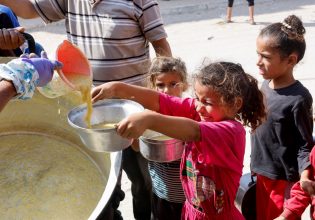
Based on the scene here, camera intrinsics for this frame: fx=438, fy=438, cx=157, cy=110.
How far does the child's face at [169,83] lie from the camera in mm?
2350

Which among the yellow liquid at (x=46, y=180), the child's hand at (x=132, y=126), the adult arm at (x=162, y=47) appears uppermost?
the child's hand at (x=132, y=126)

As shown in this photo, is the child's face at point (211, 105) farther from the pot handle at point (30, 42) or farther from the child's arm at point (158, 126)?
→ the pot handle at point (30, 42)

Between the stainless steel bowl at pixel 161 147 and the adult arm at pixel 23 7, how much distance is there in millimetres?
1167

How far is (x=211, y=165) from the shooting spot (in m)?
1.72

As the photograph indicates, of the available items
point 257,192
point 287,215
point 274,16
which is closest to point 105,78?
point 257,192

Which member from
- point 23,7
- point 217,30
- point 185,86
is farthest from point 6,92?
point 217,30

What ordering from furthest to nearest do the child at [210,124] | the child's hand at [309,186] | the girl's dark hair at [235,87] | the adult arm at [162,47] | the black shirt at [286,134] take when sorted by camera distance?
the adult arm at [162,47] → the black shirt at [286,134] → the child's hand at [309,186] → the girl's dark hair at [235,87] → the child at [210,124]

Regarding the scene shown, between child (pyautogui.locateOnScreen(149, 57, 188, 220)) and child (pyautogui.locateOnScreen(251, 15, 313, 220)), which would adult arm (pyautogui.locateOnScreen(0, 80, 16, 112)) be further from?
child (pyautogui.locateOnScreen(251, 15, 313, 220))

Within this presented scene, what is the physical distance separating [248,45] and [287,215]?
5438 millimetres

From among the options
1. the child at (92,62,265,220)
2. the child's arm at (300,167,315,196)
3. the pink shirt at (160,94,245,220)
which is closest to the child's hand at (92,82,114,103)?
the child at (92,62,265,220)

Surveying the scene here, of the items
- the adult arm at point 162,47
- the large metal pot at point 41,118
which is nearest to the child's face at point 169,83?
the adult arm at point 162,47

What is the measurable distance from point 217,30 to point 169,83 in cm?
620

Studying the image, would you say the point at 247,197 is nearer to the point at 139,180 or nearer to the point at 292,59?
the point at 139,180

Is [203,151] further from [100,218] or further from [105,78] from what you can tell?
[105,78]
